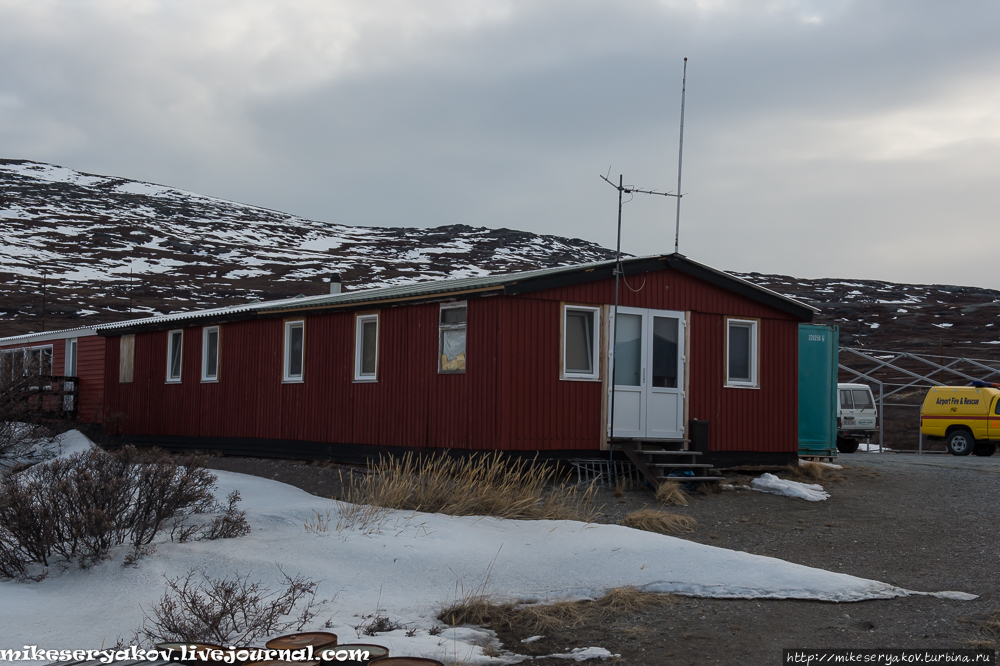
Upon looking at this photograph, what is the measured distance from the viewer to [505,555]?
8.98m

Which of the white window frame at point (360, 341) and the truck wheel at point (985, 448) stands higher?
the white window frame at point (360, 341)

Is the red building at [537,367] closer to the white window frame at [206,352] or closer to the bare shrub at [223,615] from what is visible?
the white window frame at [206,352]

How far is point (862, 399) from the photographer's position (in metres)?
28.3

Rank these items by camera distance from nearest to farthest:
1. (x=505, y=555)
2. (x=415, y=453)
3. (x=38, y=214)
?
(x=505, y=555), (x=415, y=453), (x=38, y=214)

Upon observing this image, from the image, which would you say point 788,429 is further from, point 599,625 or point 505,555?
point 599,625

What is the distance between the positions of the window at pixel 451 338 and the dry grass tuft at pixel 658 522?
13.2ft

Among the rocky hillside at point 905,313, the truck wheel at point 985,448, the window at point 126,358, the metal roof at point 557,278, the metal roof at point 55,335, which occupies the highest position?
the rocky hillside at point 905,313

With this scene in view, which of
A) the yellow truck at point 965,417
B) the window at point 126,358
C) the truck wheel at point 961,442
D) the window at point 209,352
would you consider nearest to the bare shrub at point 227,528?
the window at point 209,352

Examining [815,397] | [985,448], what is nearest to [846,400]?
[985,448]

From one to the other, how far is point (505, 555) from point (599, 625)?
6.26ft

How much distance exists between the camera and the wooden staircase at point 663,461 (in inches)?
533

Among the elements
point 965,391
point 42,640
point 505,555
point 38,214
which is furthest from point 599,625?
point 38,214

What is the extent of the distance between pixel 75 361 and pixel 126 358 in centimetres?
319

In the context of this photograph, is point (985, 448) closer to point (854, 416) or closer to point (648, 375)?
point (854, 416)
